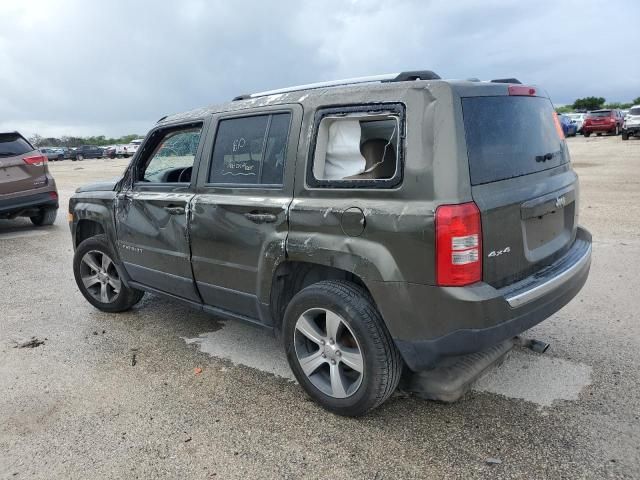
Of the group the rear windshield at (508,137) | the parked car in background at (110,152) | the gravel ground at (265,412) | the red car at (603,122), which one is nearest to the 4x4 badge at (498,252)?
the rear windshield at (508,137)

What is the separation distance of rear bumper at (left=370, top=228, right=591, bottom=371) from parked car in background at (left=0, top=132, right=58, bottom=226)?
27.6 feet

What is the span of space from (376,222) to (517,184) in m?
0.82

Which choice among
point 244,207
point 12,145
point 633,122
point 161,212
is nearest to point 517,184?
point 244,207

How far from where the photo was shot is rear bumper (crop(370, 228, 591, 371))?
8.54ft

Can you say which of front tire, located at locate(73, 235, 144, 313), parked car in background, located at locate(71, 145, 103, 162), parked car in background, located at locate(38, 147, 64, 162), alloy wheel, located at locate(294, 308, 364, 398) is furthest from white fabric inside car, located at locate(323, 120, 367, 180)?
parked car in background, located at locate(38, 147, 64, 162)

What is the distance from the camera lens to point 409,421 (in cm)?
305

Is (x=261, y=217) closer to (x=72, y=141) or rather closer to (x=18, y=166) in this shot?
(x=18, y=166)

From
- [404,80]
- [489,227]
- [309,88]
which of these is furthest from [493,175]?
[309,88]

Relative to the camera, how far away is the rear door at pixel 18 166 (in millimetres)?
9000

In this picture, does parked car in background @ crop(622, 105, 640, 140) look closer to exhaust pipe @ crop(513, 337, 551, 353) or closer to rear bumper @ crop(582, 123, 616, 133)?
rear bumper @ crop(582, 123, 616, 133)

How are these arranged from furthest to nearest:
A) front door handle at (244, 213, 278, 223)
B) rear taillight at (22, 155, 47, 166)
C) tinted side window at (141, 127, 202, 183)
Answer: rear taillight at (22, 155, 47, 166) < tinted side window at (141, 127, 202, 183) < front door handle at (244, 213, 278, 223)

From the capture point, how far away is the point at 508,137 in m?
2.94

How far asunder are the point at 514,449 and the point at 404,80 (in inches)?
80.2

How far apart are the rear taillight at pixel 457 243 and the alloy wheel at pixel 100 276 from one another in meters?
3.39
